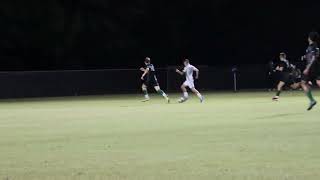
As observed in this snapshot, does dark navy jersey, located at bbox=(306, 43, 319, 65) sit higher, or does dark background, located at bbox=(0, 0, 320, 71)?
dark navy jersey, located at bbox=(306, 43, 319, 65)

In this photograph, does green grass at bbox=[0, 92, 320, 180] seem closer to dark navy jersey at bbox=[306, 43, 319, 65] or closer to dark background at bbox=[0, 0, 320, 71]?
dark navy jersey at bbox=[306, 43, 319, 65]

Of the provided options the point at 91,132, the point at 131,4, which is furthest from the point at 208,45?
the point at 91,132

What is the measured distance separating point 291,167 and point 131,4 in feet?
143

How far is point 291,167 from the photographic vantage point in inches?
438

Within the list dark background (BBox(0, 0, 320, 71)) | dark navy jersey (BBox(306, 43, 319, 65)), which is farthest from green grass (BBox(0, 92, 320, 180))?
dark background (BBox(0, 0, 320, 71))

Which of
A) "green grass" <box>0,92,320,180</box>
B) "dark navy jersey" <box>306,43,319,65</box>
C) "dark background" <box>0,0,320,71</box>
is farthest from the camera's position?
"dark background" <box>0,0,320,71</box>

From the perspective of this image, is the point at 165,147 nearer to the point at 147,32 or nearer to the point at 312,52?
the point at 312,52

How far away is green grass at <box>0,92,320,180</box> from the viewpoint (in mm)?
10922

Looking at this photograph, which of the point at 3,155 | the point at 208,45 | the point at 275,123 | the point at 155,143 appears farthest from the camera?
the point at 208,45

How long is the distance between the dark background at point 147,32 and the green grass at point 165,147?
98.7 ft

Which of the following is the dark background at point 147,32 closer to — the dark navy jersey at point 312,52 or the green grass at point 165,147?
the green grass at point 165,147

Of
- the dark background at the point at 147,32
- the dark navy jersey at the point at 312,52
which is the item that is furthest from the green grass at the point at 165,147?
the dark background at the point at 147,32

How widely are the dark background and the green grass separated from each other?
98.7ft

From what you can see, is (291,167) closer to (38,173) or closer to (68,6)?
(38,173)
